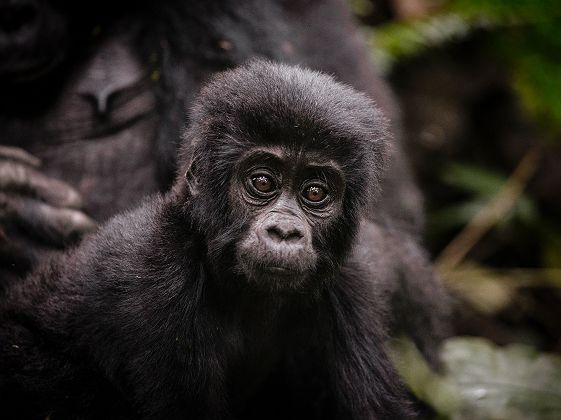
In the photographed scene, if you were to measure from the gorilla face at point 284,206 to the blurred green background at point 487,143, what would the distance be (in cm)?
281

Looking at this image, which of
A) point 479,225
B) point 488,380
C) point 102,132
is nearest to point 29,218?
point 102,132

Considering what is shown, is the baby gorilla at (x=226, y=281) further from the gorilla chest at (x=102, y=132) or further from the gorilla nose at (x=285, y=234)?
the gorilla chest at (x=102, y=132)

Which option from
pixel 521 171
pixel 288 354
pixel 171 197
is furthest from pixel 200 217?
pixel 521 171

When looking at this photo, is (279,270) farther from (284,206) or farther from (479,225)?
(479,225)

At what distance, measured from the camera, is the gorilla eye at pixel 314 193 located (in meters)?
2.80

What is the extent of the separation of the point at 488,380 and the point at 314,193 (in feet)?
4.63

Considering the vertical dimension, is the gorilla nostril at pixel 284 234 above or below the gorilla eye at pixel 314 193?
below

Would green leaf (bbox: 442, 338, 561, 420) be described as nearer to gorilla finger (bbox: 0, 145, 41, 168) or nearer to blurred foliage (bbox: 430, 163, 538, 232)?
gorilla finger (bbox: 0, 145, 41, 168)

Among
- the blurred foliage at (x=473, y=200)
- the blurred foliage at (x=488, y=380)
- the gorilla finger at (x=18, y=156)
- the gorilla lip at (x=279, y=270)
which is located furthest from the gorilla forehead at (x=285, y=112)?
the blurred foliage at (x=473, y=200)

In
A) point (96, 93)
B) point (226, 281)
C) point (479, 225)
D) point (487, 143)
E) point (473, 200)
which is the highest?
point (487, 143)

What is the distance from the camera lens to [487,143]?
696cm

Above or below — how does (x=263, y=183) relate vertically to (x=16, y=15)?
below

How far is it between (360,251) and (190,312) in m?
0.76

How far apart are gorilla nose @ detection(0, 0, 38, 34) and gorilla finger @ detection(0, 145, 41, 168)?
486 millimetres
